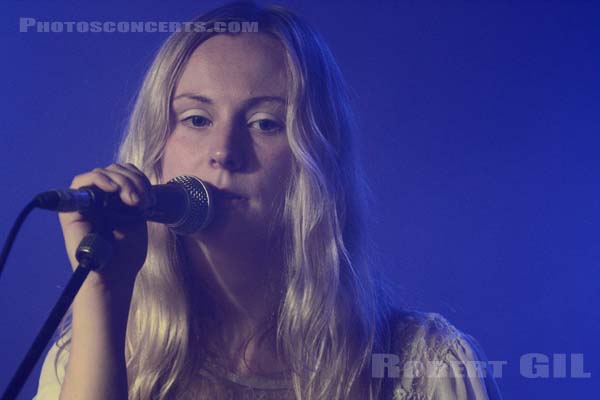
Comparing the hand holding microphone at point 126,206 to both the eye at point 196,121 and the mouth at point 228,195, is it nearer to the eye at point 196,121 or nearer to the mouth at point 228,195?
the mouth at point 228,195

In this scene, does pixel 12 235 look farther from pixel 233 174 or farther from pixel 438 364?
pixel 438 364

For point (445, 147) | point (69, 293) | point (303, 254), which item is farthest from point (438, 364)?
point (69, 293)

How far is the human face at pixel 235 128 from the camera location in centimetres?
108

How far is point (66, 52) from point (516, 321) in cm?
97

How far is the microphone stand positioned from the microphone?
0.07 ft

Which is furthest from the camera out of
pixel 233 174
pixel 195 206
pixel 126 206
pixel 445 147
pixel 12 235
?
pixel 445 147

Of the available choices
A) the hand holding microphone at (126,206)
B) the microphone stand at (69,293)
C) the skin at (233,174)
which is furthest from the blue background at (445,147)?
the microphone stand at (69,293)

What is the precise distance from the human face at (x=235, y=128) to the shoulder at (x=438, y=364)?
0.32 meters

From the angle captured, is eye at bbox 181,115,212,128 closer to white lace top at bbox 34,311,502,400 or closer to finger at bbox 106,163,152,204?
finger at bbox 106,163,152,204

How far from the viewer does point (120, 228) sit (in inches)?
35.0

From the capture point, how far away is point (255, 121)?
3.69ft

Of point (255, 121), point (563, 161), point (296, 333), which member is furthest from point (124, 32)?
point (563, 161)

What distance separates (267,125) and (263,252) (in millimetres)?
219

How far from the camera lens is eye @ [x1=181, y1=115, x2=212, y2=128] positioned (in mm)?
1133
